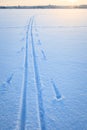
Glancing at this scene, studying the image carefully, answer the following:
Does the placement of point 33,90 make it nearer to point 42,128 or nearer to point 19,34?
point 42,128

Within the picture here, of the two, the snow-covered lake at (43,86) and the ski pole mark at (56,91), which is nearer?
the snow-covered lake at (43,86)

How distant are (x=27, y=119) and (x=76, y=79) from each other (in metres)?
2.17

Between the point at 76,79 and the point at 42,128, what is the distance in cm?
231

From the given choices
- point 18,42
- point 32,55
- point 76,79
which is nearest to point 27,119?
point 76,79

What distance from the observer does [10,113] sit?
426 centimetres

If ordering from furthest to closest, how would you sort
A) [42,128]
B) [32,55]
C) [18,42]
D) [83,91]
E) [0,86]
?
[18,42]
[32,55]
[0,86]
[83,91]
[42,128]

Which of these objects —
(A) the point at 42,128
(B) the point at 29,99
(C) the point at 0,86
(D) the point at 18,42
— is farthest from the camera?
(D) the point at 18,42

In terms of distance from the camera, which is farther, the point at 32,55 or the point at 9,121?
the point at 32,55

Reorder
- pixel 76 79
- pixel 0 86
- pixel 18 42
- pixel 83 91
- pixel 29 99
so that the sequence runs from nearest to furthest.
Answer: pixel 29 99 → pixel 83 91 → pixel 0 86 → pixel 76 79 → pixel 18 42

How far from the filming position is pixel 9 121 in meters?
4.00

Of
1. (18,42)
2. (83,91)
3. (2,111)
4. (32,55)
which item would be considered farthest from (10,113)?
(18,42)

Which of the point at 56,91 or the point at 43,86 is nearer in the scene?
the point at 56,91

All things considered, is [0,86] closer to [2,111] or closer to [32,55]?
[2,111]

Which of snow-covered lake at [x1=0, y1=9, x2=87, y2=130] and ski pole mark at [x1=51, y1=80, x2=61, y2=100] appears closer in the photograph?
snow-covered lake at [x1=0, y1=9, x2=87, y2=130]
